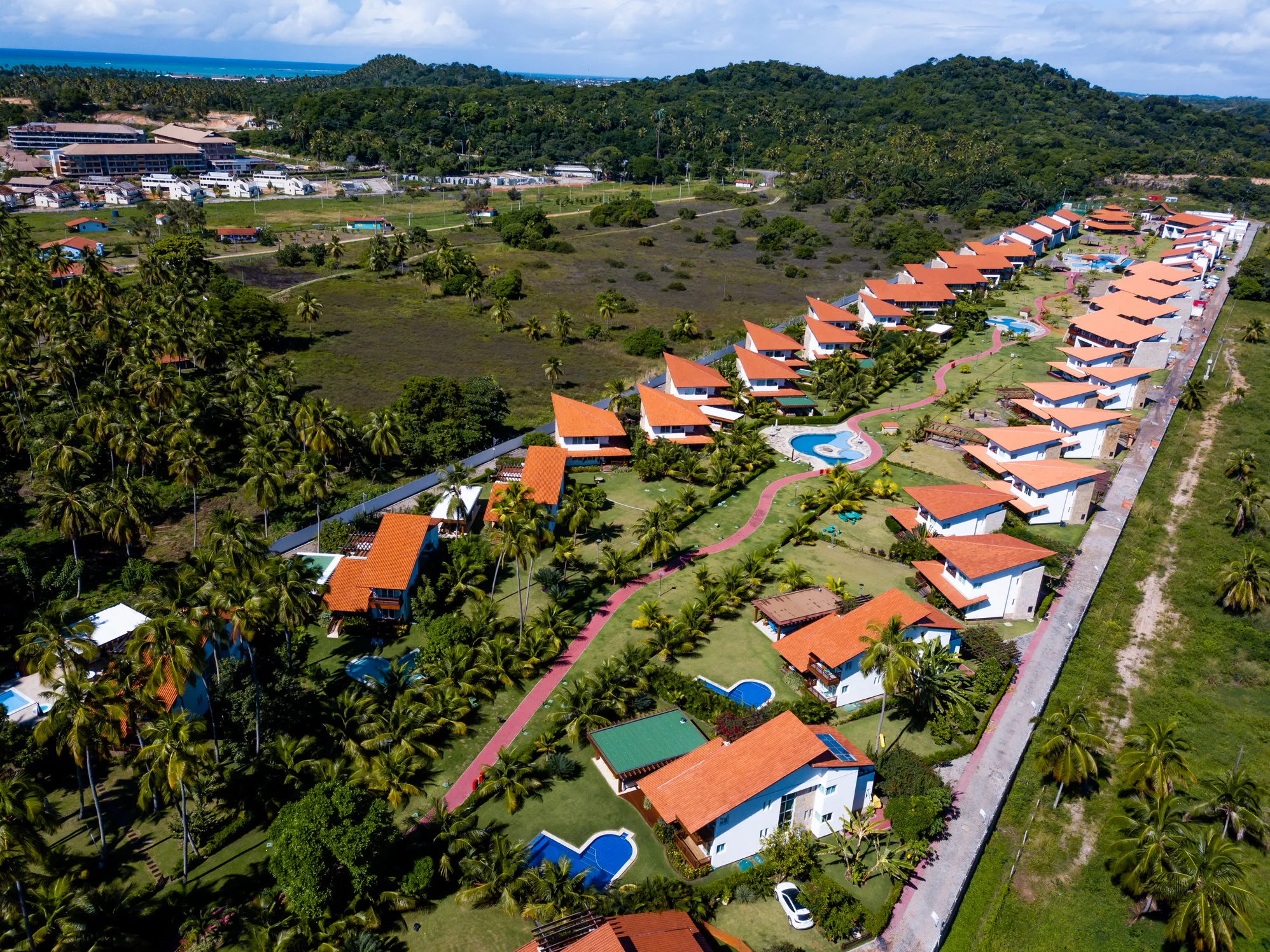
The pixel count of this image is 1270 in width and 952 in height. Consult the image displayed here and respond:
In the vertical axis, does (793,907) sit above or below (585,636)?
below

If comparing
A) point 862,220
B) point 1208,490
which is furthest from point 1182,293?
point 862,220

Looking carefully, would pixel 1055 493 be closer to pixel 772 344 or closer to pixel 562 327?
pixel 772 344

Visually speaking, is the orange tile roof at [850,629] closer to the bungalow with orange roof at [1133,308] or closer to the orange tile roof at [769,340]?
the orange tile roof at [769,340]

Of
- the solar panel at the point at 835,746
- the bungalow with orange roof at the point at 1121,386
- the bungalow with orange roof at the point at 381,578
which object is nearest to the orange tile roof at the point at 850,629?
the solar panel at the point at 835,746

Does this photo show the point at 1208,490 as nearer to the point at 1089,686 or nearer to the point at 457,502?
the point at 1089,686

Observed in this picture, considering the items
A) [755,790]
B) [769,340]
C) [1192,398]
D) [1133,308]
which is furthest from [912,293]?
[755,790]

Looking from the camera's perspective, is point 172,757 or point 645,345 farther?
point 645,345
